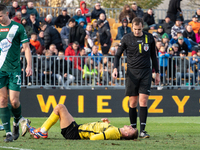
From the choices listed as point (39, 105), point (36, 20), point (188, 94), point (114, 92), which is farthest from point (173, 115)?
point (36, 20)

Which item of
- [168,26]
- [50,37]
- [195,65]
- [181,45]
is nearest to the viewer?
[195,65]

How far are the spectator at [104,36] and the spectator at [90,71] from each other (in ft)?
11.3

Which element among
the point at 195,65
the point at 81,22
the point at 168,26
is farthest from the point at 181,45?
the point at 81,22

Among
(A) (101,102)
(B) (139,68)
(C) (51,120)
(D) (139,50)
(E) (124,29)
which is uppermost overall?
(E) (124,29)

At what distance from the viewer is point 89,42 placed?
16.7 meters

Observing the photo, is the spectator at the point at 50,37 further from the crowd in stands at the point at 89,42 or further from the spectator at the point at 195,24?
the spectator at the point at 195,24

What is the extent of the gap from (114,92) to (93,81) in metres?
0.84

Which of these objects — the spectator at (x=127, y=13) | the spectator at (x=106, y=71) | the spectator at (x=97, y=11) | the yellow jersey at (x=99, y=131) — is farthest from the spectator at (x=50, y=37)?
the yellow jersey at (x=99, y=131)

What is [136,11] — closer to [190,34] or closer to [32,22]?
[190,34]

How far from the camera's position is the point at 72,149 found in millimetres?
5863

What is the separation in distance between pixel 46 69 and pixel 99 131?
722 centimetres

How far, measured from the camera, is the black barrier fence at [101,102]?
13648 mm

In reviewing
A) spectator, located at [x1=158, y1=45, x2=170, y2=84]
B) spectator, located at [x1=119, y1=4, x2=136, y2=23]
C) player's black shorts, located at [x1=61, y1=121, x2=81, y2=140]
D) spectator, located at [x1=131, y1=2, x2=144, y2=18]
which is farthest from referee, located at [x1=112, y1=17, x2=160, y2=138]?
spectator, located at [x1=131, y1=2, x2=144, y2=18]

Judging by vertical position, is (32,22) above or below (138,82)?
above
